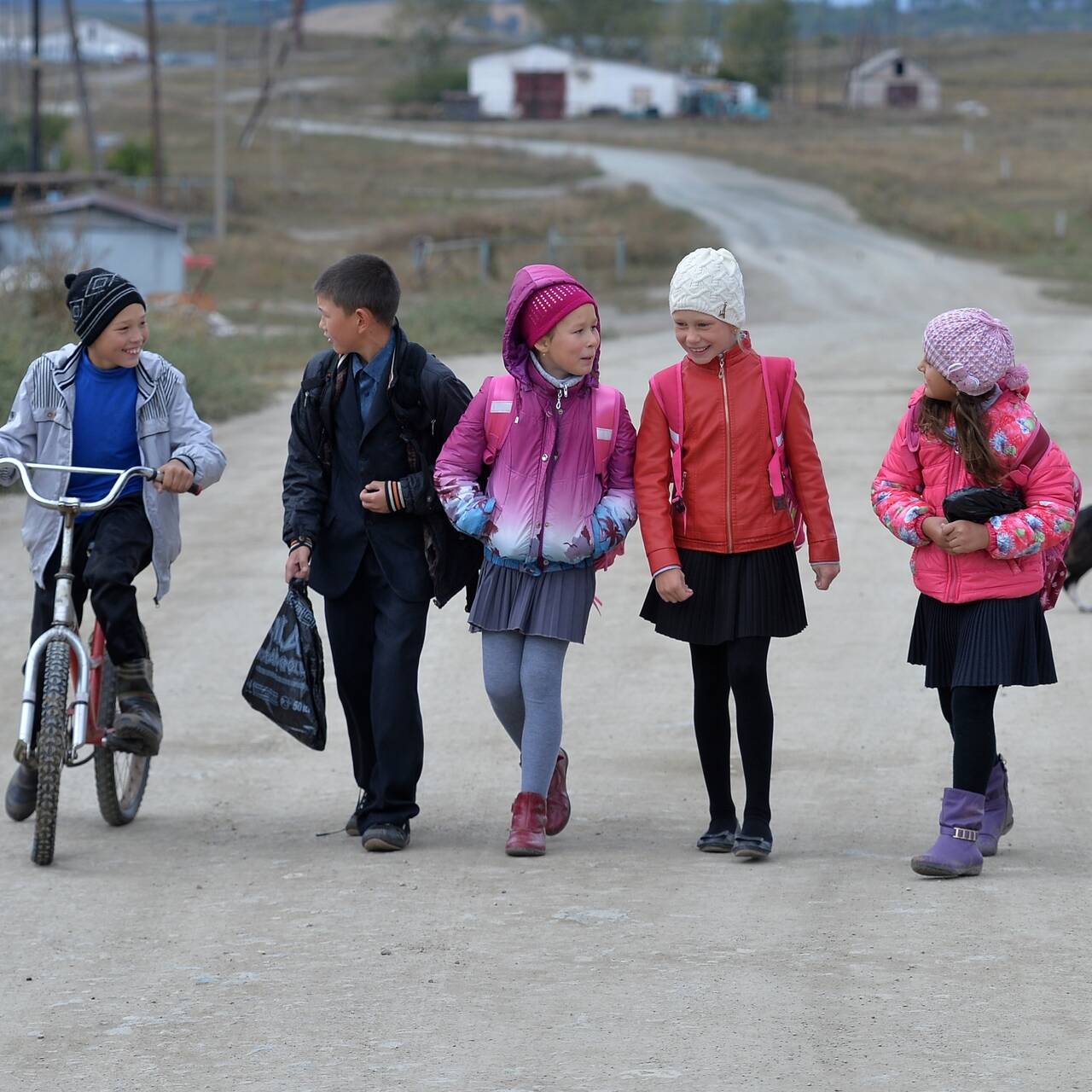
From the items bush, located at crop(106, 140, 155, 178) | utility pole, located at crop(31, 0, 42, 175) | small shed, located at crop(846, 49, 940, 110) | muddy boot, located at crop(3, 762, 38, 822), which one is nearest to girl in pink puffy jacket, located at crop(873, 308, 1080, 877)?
muddy boot, located at crop(3, 762, 38, 822)

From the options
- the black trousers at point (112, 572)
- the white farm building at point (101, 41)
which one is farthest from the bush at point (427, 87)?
the black trousers at point (112, 572)

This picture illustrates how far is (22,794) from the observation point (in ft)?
18.9

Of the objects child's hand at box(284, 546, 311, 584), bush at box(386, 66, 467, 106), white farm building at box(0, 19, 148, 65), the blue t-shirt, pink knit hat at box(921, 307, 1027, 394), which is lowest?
child's hand at box(284, 546, 311, 584)

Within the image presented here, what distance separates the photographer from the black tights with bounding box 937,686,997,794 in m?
5.09

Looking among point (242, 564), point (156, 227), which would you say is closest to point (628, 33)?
point (156, 227)

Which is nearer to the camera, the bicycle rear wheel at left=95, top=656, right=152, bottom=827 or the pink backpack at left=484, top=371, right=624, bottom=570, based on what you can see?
the pink backpack at left=484, top=371, right=624, bottom=570

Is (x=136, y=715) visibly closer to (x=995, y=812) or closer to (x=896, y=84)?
(x=995, y=812)

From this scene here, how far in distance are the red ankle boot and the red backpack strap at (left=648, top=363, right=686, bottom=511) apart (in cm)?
105

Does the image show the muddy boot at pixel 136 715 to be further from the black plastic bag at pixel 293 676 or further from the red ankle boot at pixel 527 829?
the red ankle boot at pixel 527 829

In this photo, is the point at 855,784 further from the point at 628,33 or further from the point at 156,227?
the point at 628,33

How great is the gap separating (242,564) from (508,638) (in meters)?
5.49

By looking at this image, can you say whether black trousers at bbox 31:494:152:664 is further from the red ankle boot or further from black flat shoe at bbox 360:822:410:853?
the red ankle boot

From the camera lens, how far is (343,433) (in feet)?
17.7

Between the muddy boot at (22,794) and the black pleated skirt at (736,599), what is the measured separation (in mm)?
2155
